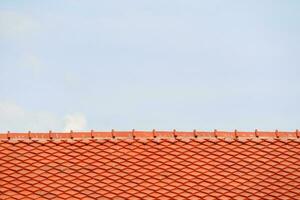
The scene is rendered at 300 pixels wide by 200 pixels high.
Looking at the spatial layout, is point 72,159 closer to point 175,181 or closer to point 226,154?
point 175,181

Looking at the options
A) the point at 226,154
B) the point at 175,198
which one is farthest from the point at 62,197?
the point at 226,154

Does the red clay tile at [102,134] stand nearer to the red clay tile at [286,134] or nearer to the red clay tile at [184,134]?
the red clay tile at [184,134]

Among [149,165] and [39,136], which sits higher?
[39,136]

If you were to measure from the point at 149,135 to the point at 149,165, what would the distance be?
1.03 metres

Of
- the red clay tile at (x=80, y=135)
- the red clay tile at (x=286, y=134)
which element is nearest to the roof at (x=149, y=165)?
the red clay tile at (x=80, y=135)

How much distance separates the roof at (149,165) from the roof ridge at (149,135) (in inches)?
1.2

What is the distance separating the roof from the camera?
723 inches

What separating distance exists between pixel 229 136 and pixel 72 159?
4.88 meters

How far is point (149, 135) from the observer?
19562 mm

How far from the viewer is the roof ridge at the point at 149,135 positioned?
1905cm

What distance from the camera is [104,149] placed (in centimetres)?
1906

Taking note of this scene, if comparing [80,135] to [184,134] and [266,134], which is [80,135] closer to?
[184,134]

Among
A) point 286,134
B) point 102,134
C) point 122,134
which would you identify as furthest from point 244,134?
point 102,134

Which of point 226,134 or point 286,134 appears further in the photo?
point 286,134
